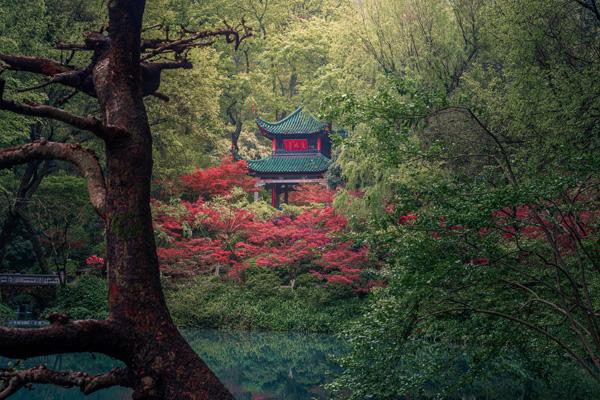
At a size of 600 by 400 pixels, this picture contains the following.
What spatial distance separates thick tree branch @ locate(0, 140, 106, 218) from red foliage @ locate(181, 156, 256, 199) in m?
16.2

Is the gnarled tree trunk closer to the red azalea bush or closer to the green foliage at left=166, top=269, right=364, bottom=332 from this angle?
the red azalea bush

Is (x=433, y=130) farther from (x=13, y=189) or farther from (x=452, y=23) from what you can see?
(x=13, y=189)

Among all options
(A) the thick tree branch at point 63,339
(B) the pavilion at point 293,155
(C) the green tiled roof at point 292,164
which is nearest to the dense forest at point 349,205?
(A) the thick tree branch at point 63,339

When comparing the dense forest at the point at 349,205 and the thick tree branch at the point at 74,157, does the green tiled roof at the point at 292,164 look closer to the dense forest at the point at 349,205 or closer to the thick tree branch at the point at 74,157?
the dense forest at the point at 349,205

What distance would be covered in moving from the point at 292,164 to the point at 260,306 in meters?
8.73

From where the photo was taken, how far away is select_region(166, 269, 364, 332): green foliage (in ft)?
53.3

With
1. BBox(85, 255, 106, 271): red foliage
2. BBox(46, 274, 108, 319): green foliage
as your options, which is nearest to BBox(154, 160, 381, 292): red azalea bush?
BBox(85, 255, 106, 271): red foliage

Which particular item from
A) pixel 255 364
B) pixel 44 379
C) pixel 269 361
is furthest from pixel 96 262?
pixel 44 379

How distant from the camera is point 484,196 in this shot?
14.2 ft

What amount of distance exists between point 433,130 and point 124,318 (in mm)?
10668

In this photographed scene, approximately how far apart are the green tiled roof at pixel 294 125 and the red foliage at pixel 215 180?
471 centimetres

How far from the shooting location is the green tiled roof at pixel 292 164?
2405 centimetres

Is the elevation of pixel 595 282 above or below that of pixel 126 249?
below

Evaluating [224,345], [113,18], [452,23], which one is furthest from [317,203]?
[113,18]
